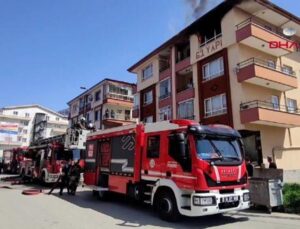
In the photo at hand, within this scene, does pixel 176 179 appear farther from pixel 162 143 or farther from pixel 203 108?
pixel 203 108

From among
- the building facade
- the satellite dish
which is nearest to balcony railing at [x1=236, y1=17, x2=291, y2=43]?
the satellite dish

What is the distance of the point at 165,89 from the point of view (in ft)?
99.5

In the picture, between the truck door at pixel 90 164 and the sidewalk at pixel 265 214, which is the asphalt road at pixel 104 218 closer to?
the sidewalk at pixel 265 214

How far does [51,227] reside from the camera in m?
8.31

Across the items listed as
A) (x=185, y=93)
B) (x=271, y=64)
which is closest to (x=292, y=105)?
(x=271, y=64)

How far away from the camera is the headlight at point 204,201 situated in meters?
8.23

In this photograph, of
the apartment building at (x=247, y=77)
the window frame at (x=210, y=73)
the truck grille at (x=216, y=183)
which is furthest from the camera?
the window frame at (x=210, y=73)

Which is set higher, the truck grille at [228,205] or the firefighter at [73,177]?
the firefighter at [73,177]

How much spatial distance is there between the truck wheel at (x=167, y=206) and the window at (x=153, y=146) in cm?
138

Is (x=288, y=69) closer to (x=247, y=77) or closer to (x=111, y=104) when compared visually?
(x=247, y=77)

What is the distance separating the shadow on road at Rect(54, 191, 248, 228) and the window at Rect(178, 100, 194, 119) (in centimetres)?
1365

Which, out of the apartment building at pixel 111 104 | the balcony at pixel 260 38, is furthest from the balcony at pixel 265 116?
the apartment building at pixel 111 104

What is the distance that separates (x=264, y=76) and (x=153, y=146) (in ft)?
46.2

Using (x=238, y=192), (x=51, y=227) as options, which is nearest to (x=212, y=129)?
(x=238, y=192)
